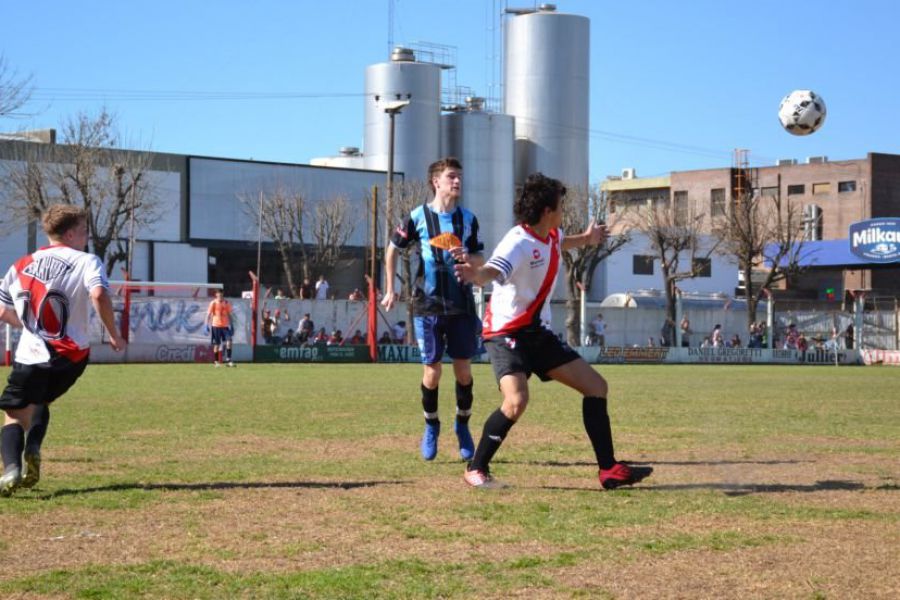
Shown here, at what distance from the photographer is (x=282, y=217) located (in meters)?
60.0

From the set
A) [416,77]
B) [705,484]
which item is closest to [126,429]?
[705,484]

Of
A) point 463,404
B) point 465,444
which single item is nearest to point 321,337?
point 463,404

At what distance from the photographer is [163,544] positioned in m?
6.16

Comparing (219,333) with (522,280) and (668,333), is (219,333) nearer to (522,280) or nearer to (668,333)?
(668,333)

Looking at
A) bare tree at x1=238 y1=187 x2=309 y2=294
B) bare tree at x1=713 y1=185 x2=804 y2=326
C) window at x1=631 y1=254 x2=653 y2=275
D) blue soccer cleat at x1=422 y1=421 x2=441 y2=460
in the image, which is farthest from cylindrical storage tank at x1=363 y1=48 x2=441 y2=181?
blue soccer cleat at x1=422 y1=421 x2=441 y2=460

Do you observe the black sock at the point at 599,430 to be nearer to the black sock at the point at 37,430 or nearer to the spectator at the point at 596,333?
the black sock at the point at 37,430

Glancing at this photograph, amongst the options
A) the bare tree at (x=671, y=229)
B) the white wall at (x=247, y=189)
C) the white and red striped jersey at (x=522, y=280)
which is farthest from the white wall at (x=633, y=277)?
the white and red striped jersey at (x=522, y=280)

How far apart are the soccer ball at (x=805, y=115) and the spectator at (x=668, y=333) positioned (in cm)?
2741

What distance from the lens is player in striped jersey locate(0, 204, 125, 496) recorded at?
791 centimetres

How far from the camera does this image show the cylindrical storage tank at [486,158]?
6981cm

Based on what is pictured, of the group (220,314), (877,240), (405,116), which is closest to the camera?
(220,314)

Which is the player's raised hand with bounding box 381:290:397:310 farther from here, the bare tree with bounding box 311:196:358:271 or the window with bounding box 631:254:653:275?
the window with bounding box 631:254:653:275

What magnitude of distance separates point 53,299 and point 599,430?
3.66 m

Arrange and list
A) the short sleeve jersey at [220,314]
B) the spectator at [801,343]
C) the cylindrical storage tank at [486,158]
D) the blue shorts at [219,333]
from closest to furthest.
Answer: the short sleeve jersey at [220,314] < the blue shorts at [219,333] < the spectator at [801,343] < the cylindrical storage tank at [486,158]
